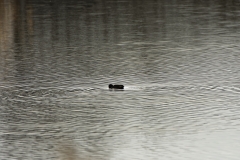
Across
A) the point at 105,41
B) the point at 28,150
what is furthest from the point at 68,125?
the point at 105,41

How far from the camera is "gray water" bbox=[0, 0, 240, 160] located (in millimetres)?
12531

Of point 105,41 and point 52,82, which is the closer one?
point 52,82

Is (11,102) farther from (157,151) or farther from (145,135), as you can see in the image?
(157,151)

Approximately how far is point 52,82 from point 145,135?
5.86m

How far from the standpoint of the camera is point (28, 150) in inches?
486

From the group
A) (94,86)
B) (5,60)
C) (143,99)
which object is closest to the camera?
(143,99)

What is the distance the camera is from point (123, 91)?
Result: 1747cm

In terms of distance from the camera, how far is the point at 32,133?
1364 centimetres

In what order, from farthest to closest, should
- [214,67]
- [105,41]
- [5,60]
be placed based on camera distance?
[105,41] → [5,60] → [214,67]

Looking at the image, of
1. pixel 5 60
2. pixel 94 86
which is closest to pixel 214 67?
pixel 94 86

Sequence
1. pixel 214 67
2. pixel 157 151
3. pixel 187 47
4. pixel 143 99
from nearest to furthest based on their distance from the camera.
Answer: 1. pixel 157 151
2. pixel 143 99
3. pixel 214 67
4. pixel 187 47

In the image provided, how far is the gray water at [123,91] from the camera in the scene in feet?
41.1

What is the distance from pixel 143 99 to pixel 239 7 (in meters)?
25.4

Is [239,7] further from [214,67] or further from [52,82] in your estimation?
[52,82]
